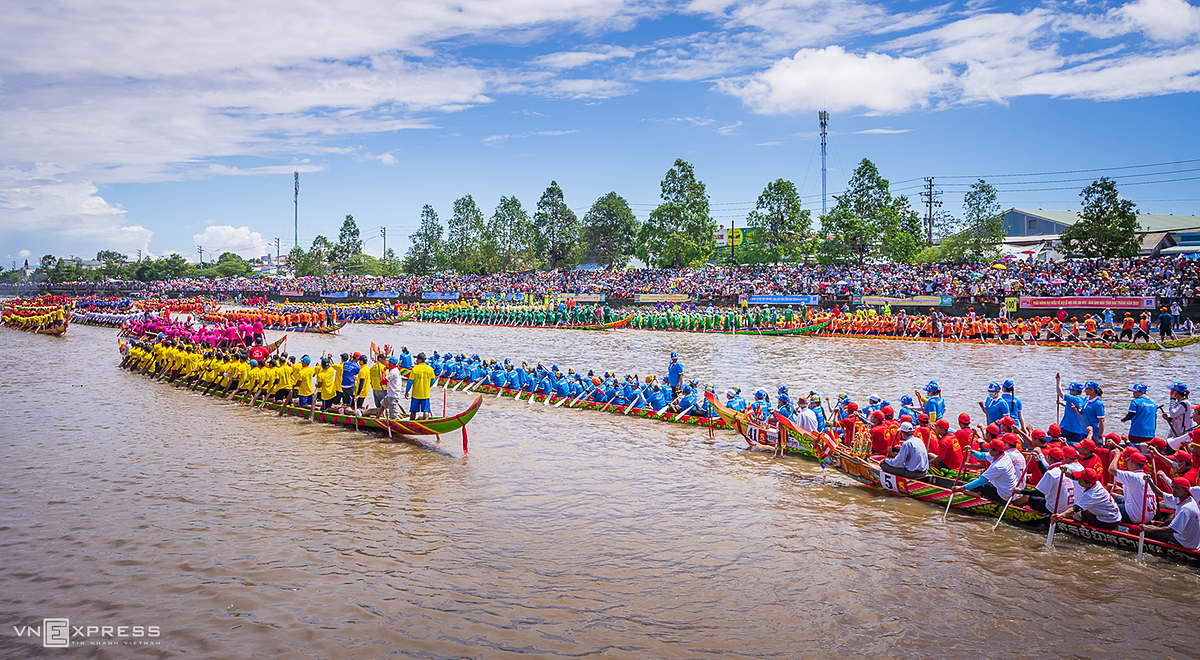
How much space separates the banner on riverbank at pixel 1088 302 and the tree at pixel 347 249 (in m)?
86.2

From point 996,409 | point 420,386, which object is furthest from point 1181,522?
point 420,386

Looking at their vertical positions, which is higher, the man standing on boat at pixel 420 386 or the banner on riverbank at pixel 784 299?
the banner on riverbank at pixel 784 299

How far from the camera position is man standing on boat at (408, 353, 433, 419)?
615 inches

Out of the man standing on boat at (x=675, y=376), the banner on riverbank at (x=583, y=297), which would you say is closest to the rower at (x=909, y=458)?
the man standing on boat at (x=675, y=376)

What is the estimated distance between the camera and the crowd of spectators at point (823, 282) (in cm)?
3791

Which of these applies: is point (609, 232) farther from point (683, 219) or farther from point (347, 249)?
point (347, 249)

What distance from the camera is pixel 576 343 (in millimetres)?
36594

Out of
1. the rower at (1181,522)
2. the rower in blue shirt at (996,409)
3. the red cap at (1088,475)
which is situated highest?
the rower in blue shirt at (996,409)

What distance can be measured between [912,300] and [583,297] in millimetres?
25313

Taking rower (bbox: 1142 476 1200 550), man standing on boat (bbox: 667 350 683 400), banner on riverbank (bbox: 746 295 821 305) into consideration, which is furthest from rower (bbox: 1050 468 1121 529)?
banner on riverbank (bbox: 746 295 821 305)

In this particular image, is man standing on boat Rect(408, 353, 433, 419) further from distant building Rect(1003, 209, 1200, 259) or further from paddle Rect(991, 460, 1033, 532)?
distant building Rect(1003, 209, 1200, 259)

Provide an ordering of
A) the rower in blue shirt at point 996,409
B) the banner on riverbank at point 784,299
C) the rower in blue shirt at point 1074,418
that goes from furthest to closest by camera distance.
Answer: the banner on riverbank at point 784,299 < the rower in blue shirt at point 996,409 < the rower in blue shirt at point 1074,418

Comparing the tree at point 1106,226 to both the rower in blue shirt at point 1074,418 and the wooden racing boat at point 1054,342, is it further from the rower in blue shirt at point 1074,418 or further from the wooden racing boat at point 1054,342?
the rower in blue shirt at point 1074,418

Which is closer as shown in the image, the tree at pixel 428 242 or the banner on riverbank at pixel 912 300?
the banner on riverbank at pixel 912 300
